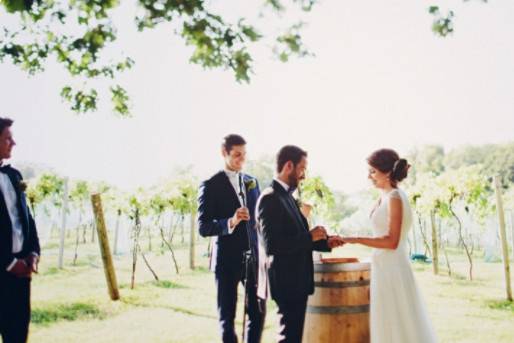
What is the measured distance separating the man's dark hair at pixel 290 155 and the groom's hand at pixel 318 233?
446mm

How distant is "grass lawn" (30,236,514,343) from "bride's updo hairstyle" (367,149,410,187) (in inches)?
109

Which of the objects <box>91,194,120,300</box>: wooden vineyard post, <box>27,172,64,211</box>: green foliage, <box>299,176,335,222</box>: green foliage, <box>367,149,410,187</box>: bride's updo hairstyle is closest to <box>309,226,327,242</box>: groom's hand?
<box>367,149,410,187</box>: bride's updo hairstyle

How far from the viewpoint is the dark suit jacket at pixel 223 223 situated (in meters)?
3.36

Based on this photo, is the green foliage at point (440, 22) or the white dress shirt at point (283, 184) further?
the green foliage at point (440, 22)

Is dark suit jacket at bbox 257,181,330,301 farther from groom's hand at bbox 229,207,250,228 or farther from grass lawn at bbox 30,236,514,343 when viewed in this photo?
grass lawn at bbox 30,236,514,343

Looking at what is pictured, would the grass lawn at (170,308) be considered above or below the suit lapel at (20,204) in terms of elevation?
below

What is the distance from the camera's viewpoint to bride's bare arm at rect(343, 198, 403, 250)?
10.5 ft

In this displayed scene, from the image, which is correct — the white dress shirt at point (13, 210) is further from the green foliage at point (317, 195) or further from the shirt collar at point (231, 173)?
the green foliage at point (317, 195)

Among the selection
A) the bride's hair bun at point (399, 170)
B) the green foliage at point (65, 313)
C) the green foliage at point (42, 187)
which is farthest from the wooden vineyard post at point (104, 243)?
the green foliage at point (42, 187)

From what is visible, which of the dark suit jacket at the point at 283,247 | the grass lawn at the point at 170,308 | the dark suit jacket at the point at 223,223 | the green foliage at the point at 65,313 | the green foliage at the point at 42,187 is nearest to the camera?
the dark suit jacket at the point at 283,247

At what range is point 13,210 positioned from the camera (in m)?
3.03

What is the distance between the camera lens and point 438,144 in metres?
58.2

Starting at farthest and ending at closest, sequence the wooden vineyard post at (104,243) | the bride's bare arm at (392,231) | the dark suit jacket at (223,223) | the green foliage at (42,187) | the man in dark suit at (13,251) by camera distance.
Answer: the green foliage at (42,187)
the wooden vineyard post at (104,243)
the dark suit jacket at (223,223)
the bride's bare arm at (392,231)
the man in dark suit at (13,251)

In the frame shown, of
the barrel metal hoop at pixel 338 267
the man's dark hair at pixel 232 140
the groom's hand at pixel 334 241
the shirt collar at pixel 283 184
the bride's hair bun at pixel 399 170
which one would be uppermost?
the man's dark hair at pixel 232 140
